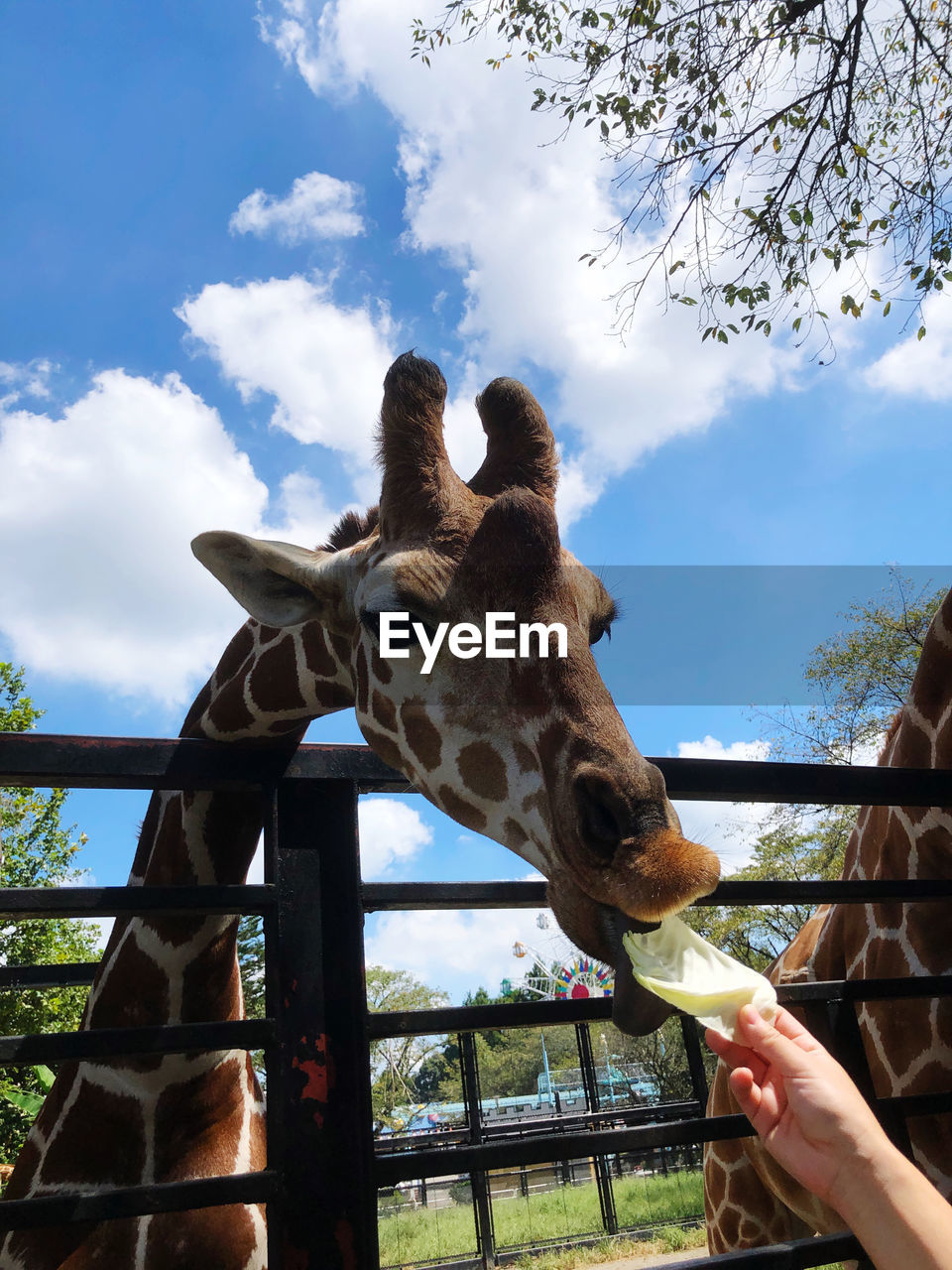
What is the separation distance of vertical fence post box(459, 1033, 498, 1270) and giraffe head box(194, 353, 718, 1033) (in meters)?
6.39

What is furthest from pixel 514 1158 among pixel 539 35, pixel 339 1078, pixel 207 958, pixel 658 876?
pixel 539 35

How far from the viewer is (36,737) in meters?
2.09

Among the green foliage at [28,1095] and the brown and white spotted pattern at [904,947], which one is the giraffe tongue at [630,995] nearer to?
the brown and white spotted pattern at [904,947]

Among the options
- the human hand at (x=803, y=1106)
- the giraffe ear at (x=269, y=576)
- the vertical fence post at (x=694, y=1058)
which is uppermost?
the giraffe ear at (x=269, y=576)

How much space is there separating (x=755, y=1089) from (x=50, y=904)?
157 centimetres

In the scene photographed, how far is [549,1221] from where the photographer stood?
53.7ft

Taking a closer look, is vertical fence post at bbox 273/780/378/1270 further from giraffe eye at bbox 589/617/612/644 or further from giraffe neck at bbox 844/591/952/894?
giraffe neck at bbox 844/591/952/894

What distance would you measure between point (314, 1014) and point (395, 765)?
0.80 meters

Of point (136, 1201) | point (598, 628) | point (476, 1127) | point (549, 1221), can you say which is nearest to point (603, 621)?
point (598, 628)

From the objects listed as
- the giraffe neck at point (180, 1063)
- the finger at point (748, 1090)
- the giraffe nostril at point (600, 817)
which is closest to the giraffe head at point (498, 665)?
the giraffe nostril at point (600, 817)

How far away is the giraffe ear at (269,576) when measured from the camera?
3135 mm

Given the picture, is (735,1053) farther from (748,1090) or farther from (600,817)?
(600,817)

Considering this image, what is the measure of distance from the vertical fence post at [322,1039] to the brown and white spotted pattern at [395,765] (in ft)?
1.46

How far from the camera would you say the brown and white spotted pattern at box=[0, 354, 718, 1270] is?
2090 mm
